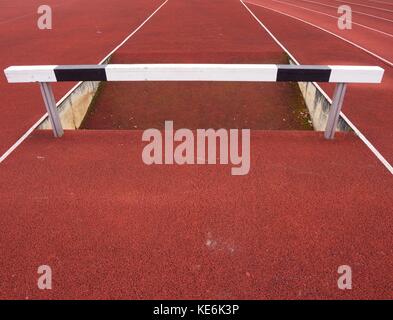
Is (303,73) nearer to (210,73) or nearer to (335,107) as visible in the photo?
(335,107)

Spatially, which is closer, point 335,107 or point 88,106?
point 335,107

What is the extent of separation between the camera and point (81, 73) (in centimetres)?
385

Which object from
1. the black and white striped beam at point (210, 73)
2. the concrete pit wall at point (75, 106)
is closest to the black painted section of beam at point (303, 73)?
the black and white striped beam at point (210, 73)

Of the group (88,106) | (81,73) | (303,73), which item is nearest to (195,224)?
(303,73)

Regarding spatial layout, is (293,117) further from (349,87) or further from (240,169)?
(240,169)

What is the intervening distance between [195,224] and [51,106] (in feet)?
8.55

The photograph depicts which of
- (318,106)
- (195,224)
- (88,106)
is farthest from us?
(88,106)

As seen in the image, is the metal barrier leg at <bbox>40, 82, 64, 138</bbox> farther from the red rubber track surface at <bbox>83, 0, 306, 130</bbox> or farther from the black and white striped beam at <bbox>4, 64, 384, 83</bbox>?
the red rubber track surface at <bbox>83, 0, 306, 130</bbox>

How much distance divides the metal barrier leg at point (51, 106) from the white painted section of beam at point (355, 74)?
353 cm

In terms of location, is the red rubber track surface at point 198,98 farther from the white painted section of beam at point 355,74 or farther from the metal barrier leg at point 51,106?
the white painted section of beam at point 355,74

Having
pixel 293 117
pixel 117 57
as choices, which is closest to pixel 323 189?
pixel 293 117

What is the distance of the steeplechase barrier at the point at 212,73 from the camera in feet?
12.1

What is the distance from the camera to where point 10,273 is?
8.30 feet

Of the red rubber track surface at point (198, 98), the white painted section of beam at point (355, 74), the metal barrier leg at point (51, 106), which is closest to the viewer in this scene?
the white painted section of beam at point (355, 74)
